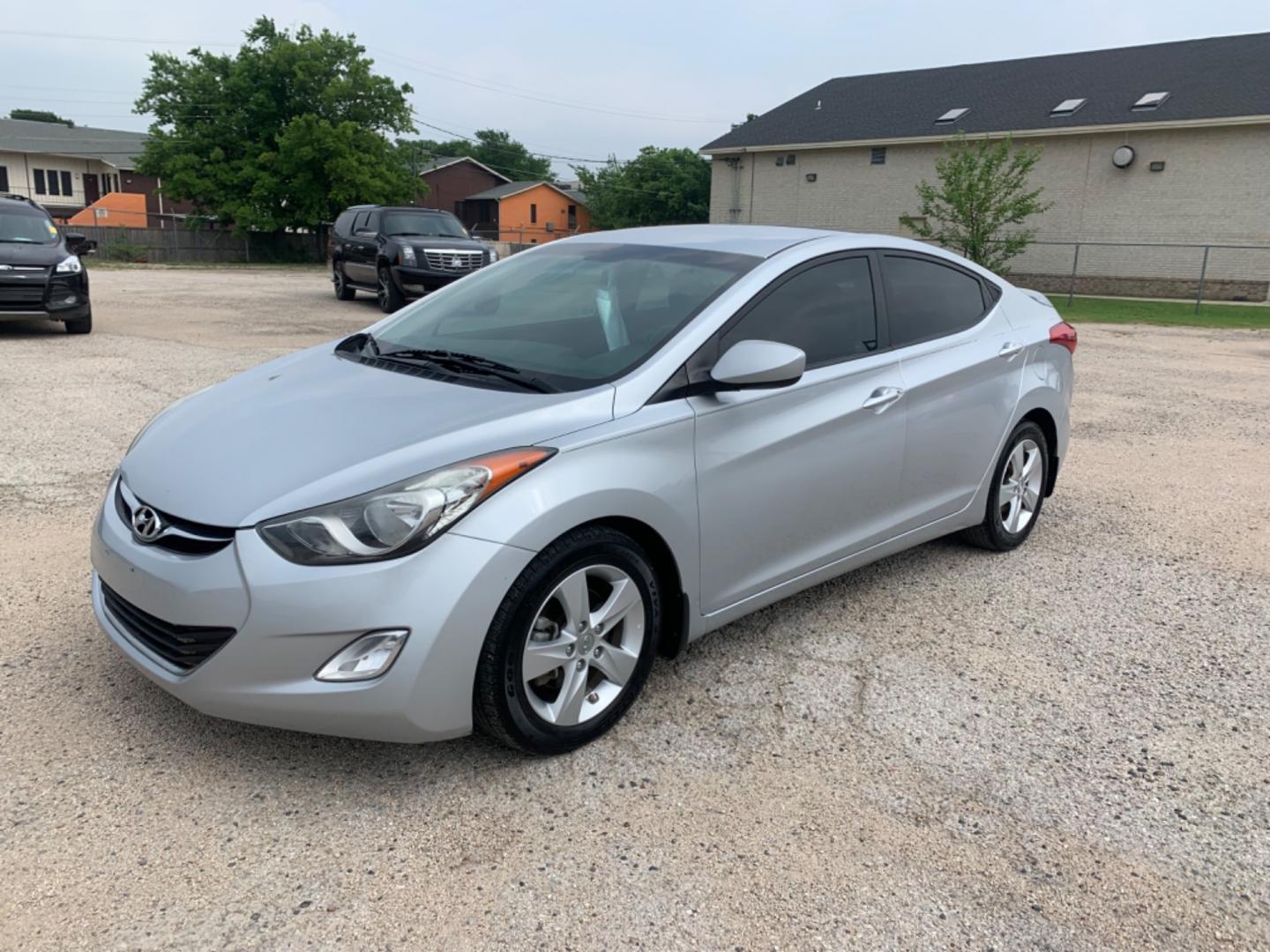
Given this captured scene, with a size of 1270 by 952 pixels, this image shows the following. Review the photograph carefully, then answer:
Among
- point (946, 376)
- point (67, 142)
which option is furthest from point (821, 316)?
point (67, 142)

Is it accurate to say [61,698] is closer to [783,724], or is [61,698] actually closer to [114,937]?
[114,937]

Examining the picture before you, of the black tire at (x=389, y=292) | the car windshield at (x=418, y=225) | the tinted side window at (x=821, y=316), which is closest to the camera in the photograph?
the tinted side window at (x=821, y=316)

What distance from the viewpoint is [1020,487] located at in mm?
4898

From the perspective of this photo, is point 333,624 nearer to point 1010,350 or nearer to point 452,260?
point 1010,350

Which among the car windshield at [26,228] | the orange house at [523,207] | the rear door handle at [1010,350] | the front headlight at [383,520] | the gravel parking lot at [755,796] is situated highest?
the orange house at [523,207]

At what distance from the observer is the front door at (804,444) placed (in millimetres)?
3250

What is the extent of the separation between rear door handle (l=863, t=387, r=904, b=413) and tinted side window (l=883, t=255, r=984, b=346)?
0.26 metres

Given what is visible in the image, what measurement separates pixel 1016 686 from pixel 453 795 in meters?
2.07

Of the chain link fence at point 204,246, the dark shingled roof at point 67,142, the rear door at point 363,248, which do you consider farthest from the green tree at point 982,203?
the dark shingled roof at point 67,142

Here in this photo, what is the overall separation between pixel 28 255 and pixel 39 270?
191mm

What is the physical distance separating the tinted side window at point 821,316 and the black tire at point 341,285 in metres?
15.7

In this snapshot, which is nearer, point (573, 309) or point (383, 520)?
point (383, 520)

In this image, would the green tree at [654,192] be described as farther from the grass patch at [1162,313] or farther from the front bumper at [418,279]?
the front bumper at [418,279]

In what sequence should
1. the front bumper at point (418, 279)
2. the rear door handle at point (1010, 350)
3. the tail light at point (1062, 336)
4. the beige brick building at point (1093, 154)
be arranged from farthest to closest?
the beige brick building at point (1093, 154)
the front bumper at point (418, 279)
the tail light at point (1062, 336)
the rear door handle at point (1010, 350)
